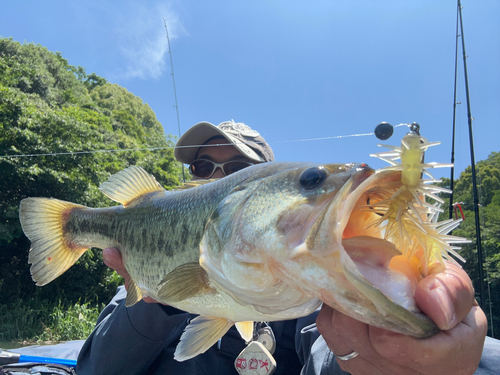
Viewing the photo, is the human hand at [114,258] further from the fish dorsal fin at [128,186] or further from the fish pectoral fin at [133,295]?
the fish dorsal fin at [128,186]

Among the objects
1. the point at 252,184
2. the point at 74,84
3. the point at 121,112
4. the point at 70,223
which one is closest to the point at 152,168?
the point at 121,112

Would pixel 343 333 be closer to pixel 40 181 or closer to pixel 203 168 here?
pixel 203 168

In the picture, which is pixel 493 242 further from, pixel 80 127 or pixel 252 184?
pixel 80 127

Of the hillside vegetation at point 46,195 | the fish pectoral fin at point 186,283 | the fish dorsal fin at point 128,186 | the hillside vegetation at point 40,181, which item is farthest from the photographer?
the hillside vegetation at point 40,181

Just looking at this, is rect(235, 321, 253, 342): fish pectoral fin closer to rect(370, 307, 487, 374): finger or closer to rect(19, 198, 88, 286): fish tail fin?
rect(370, 307, 487, 374): finger

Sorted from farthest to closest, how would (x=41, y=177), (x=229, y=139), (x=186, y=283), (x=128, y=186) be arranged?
(x=41, y=177) → (x=229, y=139) → (x=128, y=186) → (x=186, y=283)

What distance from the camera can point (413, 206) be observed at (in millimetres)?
796

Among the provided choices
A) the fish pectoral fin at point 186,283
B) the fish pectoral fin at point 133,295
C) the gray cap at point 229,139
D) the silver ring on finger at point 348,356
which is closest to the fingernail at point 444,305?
the silver ring on finger at point 348,356

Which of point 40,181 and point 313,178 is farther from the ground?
point 40,181

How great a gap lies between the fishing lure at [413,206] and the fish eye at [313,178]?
0.18m

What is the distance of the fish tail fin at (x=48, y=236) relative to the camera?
→ 2.09 metres

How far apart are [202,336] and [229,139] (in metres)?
2.14

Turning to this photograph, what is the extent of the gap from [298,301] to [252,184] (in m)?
0.48

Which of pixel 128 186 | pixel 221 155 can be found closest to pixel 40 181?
pixel 221 155
